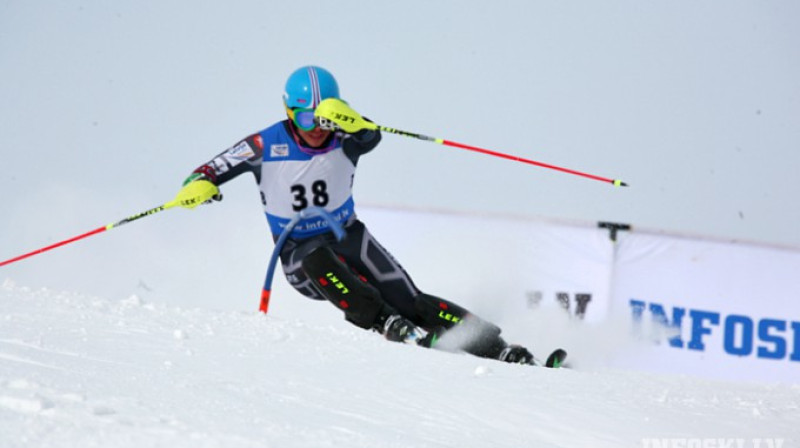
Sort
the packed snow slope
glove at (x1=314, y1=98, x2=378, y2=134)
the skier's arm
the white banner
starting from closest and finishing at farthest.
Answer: the packed snow slope
glove at (x1=314, y1=98, x2=378, y2=134)
the skier's arm
the white banner

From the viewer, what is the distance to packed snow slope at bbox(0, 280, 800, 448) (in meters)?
1.71

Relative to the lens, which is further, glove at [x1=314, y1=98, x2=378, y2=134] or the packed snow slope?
glove at [x1=314, y1=98, x2=378, y2=134]

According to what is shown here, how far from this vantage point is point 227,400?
1961 mm

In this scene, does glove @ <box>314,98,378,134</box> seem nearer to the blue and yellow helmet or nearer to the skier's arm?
the blue and yellow helmet

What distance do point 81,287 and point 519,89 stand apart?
3161 mm

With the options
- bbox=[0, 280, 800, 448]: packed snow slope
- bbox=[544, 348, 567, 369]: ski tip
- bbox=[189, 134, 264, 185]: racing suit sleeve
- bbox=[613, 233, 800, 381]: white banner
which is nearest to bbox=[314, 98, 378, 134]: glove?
bbox=[189, 134, 264, 185]: racing suit sleeve

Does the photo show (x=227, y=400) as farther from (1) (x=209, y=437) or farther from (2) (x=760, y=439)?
(2) (x=760, y=439)

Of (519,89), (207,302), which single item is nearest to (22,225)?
(207,302)

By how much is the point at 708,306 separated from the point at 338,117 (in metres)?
2.81

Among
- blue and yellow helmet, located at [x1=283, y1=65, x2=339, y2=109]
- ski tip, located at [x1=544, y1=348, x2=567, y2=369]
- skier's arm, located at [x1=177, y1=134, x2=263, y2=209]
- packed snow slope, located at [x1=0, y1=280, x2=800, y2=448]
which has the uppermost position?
blue and yellow helmet, located at [x1=283, y1=65, x2=339, y2=109]

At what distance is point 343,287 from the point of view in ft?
11.2

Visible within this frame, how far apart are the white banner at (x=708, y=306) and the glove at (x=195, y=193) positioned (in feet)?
8.62

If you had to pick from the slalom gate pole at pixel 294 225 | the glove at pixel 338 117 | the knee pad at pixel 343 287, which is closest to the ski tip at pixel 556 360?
the knee pad at pixel 343 287

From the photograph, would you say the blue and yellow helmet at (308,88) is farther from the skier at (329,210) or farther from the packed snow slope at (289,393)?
the packed snow slope at (289,393)
